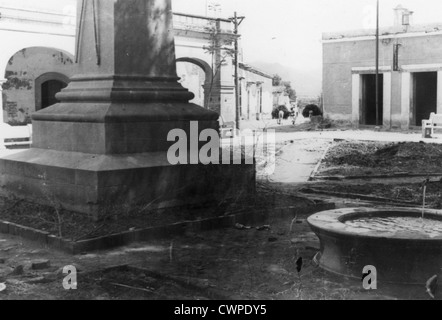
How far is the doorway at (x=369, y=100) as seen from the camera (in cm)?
2823

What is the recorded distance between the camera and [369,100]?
28.7 m

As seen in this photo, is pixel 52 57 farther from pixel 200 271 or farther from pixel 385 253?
pixel 385 253

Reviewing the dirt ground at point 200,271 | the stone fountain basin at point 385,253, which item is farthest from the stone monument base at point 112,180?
the stone fountain basin at point 385,253

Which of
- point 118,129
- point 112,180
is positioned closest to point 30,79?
point 118,129

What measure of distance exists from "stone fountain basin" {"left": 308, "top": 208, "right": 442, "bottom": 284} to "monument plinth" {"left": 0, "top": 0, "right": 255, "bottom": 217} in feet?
7.93

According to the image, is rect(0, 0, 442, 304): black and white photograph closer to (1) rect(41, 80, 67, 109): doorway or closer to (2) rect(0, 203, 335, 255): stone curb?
(2) rect(0, 203, 335, 255): stone curb

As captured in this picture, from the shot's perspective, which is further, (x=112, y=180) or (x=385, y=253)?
(x=112, y=180)

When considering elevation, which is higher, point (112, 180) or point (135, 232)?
point (112, 180)

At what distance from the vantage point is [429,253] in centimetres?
413

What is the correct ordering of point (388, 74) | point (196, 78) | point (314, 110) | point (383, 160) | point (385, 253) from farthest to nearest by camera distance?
1. point (314, 110)
2. point (196, 78)
3. point (388, 74)
4. point (383, 160)
5. point (385, 253)

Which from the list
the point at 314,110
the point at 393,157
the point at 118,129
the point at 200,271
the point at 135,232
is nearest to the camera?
the point at 200,271

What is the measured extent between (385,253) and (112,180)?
9.67 feet

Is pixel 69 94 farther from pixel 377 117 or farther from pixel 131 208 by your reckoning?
pixel 377 117

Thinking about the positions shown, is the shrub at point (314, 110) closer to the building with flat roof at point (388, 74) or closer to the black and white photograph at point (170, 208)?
the building with flat roof at point (388, 74)
